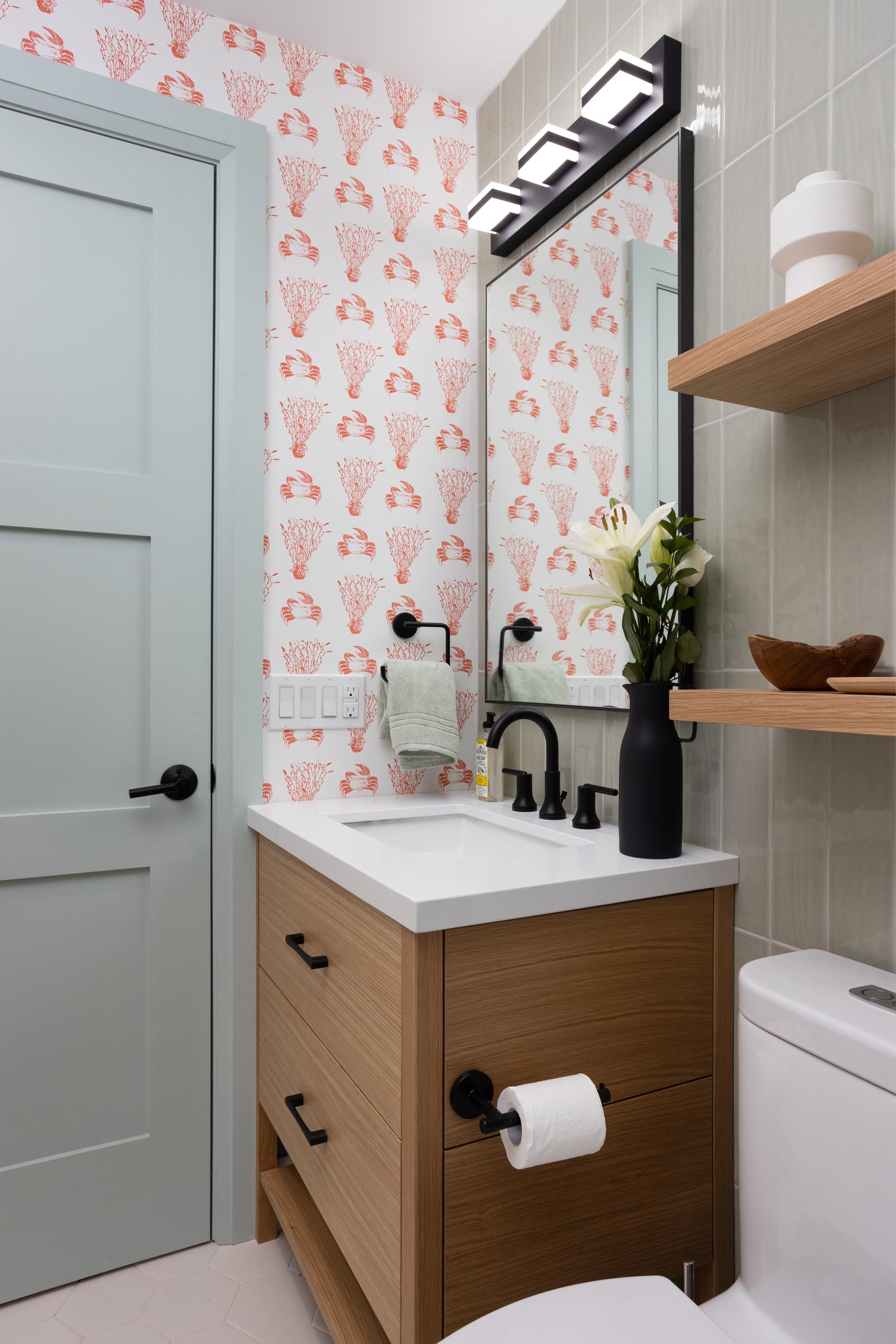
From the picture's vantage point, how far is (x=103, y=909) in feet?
5.08

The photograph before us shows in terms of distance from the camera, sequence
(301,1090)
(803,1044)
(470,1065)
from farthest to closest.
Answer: (301,1090), (470,1065), (803,1044)

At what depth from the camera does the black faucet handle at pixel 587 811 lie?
142cm

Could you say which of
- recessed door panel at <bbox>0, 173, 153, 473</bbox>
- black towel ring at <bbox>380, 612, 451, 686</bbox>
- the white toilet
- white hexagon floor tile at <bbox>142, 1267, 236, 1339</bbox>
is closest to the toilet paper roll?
the white toilet

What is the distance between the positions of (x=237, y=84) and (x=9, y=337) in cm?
73

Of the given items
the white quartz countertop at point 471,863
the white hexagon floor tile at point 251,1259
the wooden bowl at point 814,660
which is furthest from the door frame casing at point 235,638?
the wooden bowl at point 814,660

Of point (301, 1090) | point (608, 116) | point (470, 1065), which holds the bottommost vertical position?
point (301, 1090)

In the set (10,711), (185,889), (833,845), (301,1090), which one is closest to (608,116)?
(833,845)

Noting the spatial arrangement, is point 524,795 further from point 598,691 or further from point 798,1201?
point 798,1201

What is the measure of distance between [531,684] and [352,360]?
805mm

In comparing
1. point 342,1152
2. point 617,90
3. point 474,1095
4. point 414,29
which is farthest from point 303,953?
point 414,29

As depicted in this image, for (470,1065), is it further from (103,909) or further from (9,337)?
(9,337)

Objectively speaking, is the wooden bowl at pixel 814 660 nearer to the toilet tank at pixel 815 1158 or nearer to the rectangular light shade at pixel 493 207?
the toilet tank at pixel 815 1158

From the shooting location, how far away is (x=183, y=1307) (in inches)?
56.8

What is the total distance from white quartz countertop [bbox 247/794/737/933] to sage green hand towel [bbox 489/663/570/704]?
0.24m
